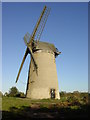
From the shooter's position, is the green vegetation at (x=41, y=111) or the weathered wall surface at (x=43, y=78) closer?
the green vegetation at (x=41, y=111)

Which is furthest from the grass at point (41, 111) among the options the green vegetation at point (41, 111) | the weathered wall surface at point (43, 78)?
the weathered wall surface at point (43, 78)

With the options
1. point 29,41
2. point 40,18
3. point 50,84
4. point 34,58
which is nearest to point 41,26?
point 40,18

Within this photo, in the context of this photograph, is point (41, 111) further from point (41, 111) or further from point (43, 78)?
point (43, 78)

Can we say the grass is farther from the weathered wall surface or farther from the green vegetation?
the weathered wall surface

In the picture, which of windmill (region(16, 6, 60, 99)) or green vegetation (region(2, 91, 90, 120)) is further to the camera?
windmill (region(16, 6, 60, 99))

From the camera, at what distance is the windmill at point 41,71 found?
21.3m

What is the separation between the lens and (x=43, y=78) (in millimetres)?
21469

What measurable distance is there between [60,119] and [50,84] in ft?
44.9

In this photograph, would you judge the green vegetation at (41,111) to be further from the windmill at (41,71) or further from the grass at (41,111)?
the windmill at (41,71)

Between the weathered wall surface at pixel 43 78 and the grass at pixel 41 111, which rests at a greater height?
the weathered wall surface at pixel 43 78

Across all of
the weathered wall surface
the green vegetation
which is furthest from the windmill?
the green vegetation

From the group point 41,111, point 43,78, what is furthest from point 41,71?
point 41,111

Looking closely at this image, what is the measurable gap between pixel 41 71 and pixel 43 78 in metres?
1.02

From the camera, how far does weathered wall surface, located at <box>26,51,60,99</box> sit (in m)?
21.2
